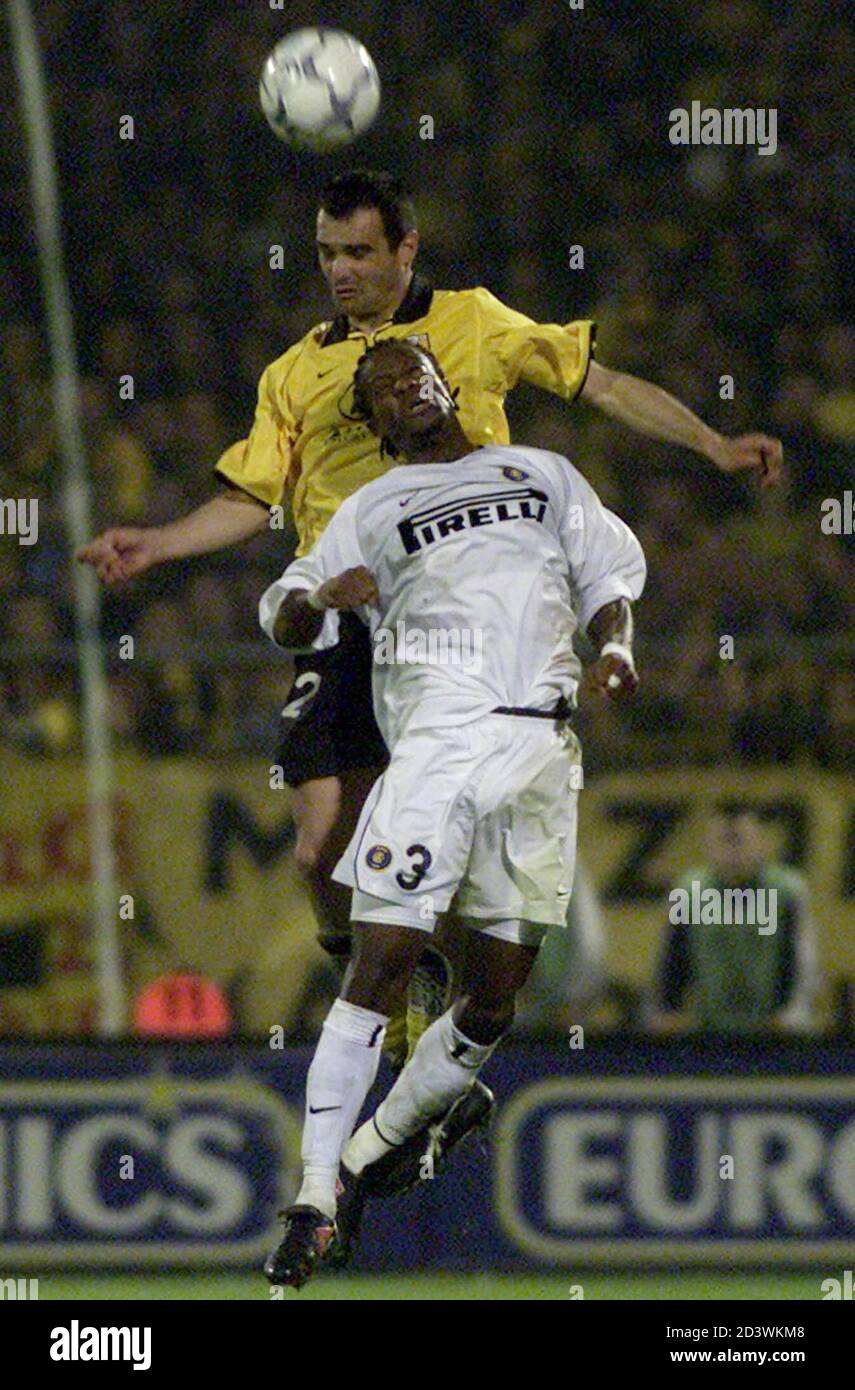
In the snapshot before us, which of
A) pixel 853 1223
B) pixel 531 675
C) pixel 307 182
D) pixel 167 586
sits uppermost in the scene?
pixel 307 182

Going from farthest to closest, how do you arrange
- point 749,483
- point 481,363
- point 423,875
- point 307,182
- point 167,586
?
point 307,182, point 749,483, point 167,586, point 481,363, point 423,875

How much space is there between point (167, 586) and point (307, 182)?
3736 millimetres

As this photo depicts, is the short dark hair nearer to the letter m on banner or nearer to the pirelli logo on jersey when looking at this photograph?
the pirelli logo on jersey

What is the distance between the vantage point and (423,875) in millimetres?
6172

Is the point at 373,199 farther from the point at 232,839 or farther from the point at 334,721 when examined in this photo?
the point at 232,839

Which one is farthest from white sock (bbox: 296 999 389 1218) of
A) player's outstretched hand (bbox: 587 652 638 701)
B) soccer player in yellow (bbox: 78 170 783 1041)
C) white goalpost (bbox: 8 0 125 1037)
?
white goalpost (bbox: 8 0 125 1037)

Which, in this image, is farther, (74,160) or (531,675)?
(74,160)

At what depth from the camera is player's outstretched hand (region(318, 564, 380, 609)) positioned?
6109 mm

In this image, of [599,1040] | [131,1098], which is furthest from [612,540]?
[131,1098]

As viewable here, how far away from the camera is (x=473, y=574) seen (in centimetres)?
639

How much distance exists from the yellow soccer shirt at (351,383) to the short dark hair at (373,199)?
0.24m

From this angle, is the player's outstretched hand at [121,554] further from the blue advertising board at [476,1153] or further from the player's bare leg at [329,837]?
the blue advertising board at [476,1153]

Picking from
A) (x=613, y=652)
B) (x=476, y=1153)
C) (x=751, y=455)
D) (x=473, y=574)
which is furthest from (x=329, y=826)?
(x=476, y=1153)

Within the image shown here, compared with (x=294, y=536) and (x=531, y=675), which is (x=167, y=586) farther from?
(x=531, y=675)
